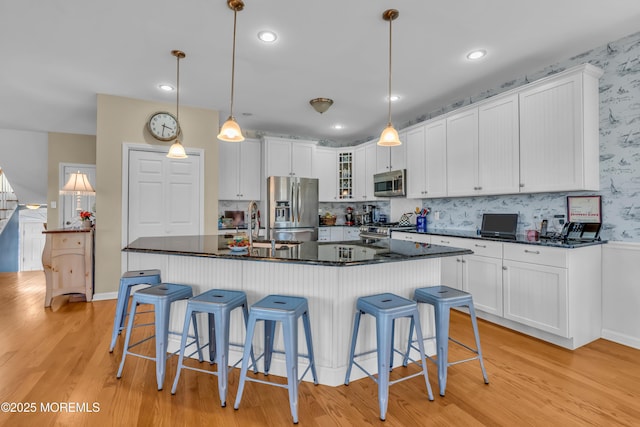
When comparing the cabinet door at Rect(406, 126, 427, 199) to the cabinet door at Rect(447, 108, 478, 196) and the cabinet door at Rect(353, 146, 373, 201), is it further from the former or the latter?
the cabinet door at Rect(353, 146, 373, 201)

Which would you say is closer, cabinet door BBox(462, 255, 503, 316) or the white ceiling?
the white ceiling

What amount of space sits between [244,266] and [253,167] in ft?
11.4

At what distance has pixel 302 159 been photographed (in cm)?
572

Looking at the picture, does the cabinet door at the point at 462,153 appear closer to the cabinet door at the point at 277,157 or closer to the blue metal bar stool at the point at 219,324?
the cabinet door at the point at 277,157

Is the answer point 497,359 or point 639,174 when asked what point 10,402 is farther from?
point 639,174

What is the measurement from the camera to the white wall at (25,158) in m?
Answer: 6.01

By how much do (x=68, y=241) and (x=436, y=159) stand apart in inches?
190

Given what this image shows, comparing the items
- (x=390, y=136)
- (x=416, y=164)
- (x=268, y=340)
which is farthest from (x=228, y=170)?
(x=268, y=340)

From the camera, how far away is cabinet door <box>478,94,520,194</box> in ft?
11.0

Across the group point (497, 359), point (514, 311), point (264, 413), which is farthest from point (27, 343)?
point (514, 311)

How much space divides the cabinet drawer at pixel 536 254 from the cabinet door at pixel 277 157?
143 inches

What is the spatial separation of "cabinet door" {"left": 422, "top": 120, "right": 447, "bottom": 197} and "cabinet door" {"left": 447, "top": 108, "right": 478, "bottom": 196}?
0.07 meters

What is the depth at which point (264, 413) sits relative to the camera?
1863mm

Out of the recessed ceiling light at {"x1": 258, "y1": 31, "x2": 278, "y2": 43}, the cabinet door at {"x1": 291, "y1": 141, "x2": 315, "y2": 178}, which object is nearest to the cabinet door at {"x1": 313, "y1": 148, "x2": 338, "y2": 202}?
the cabinet door at {"x1": 291, "y1": 141, "x2": 315, "y2": 178}
